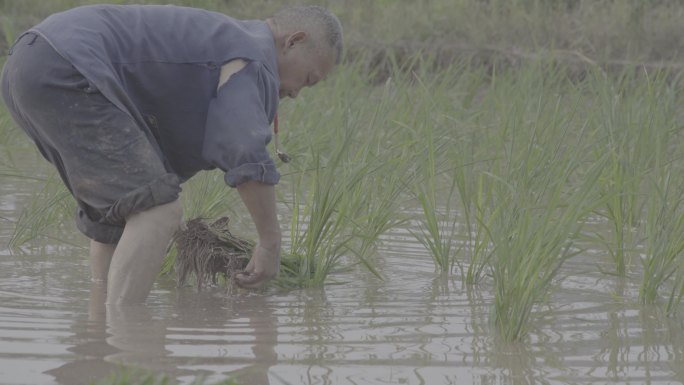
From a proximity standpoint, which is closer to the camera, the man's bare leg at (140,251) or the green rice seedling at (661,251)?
the man's bare leg at (140,251)

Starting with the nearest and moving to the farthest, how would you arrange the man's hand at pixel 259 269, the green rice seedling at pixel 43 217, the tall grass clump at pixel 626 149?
the man's hand at pixel 259 269 < the tall grass clump at pixel 626 149 < the green rice seedling at pixel 43 217

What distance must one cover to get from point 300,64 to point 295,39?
2.6 inches

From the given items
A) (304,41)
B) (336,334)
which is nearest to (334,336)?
(336,334)

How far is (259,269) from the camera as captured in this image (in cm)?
313

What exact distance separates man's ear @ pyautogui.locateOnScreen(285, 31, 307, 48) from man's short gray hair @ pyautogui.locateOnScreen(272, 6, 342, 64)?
0.05ft

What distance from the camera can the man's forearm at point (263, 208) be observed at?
9.66 feet

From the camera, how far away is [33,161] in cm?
563

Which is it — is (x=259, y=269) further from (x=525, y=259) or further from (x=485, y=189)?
(x=485, y=189)

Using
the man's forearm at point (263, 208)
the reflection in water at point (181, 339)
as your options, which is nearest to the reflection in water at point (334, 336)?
the reflection in water at point (181, 339)

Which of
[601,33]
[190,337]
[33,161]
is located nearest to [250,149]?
[190,337]

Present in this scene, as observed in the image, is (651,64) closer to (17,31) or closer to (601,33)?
(601,33)

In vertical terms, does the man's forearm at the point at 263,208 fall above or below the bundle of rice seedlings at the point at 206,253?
above

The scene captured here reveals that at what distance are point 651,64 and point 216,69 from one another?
5.24 m

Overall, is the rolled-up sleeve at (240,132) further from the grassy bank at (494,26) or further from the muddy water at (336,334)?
the grassy bank at (494,26)
